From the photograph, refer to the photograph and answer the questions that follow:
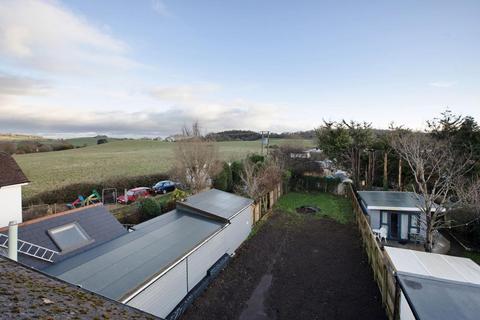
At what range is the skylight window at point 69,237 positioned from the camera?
26.3 feet

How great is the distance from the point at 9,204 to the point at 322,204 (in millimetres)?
20944

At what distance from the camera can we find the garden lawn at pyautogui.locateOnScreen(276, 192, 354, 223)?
1917 cm

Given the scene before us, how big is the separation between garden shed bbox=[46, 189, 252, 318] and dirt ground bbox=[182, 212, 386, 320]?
0.89m

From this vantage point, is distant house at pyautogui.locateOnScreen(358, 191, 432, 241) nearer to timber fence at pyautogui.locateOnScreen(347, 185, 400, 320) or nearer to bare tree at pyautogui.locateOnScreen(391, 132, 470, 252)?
bare tree at pyautogui.locateOnScreen(391, 132, 470, 252)

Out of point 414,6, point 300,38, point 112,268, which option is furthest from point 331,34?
point 112,268

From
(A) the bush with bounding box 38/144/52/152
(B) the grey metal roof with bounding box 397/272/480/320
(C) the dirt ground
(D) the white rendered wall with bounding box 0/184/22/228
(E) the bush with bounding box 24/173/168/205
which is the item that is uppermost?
(A) the bush with bounding box 38/144/52/152

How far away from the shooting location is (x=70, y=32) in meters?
10.0

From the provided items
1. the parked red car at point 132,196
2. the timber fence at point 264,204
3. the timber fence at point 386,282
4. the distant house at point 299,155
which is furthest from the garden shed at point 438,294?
the distant house at point 299,155

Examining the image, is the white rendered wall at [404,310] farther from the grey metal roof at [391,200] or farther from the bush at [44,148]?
the bush at [44,148]

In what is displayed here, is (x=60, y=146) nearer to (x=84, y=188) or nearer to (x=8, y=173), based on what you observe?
(x=84, y=188)

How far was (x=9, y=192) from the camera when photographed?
10.8 m

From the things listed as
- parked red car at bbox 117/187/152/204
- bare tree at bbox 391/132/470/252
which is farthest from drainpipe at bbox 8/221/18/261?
parked red car at bbox 117/187/152/204

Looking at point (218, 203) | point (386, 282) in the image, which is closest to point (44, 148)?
point (218, 203)

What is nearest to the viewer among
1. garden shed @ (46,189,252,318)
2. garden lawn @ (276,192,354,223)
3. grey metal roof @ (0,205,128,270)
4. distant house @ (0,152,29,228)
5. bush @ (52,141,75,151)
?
garden shed @ (46,189,252,318)
